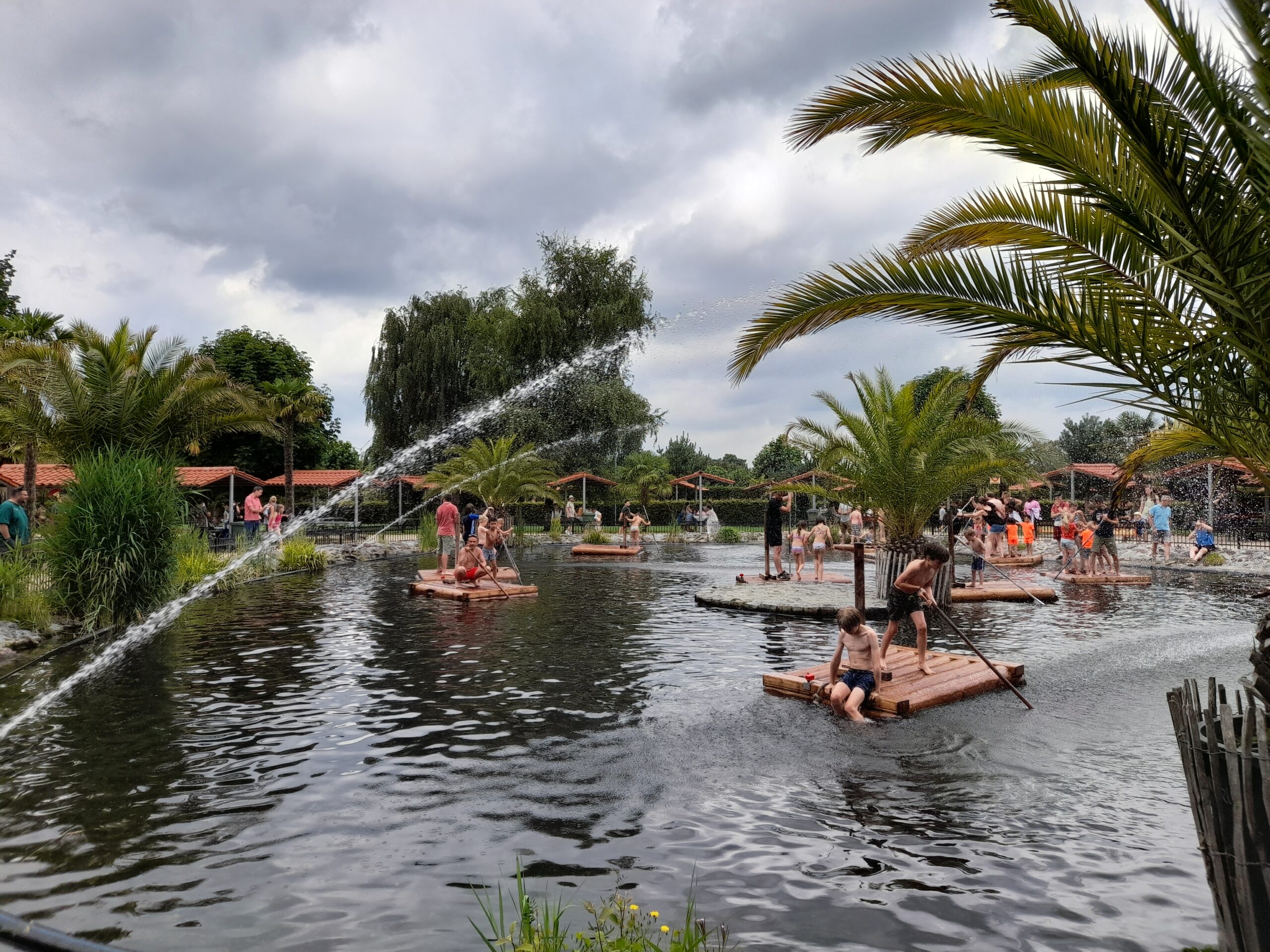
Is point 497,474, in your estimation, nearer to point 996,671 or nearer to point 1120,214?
point 996,671

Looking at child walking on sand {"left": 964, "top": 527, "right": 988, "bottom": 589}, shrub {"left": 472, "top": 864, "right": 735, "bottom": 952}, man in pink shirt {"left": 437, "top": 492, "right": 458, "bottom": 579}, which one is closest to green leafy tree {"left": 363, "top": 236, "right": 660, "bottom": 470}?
man in pink shirt {"left": 437, "top": 492, "right": 458, "bottom": 579}

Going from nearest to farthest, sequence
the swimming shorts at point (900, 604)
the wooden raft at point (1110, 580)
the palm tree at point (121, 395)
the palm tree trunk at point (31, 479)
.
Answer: the swimming shorts at point (900, 604) → the palm tree at point (121, 395) → the wooden raft at point (1110, 580) → the palm tree trunk at point (31, 479)

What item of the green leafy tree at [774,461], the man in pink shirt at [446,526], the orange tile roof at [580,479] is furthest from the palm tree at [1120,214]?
the green leafy tree at [774,461]

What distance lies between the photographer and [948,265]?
4887 mm

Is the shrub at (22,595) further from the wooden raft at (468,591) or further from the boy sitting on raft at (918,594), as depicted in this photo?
the boy sitting on raft at (918,594)

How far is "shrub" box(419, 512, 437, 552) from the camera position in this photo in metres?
29.7

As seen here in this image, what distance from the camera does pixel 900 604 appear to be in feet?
28.4

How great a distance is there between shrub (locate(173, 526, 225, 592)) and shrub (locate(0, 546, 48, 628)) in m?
1.68

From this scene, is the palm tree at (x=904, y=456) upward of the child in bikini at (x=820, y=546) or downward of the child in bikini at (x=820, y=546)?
upward

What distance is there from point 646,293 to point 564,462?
9.05 meters

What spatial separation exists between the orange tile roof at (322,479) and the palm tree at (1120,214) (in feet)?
127

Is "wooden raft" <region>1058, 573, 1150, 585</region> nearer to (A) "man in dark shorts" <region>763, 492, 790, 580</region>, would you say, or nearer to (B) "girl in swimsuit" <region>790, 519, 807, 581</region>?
(B) "girl in swimsuit" <region>790, 519, 807, 581</region>

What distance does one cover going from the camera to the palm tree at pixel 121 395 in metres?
15.1

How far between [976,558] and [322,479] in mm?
34055
